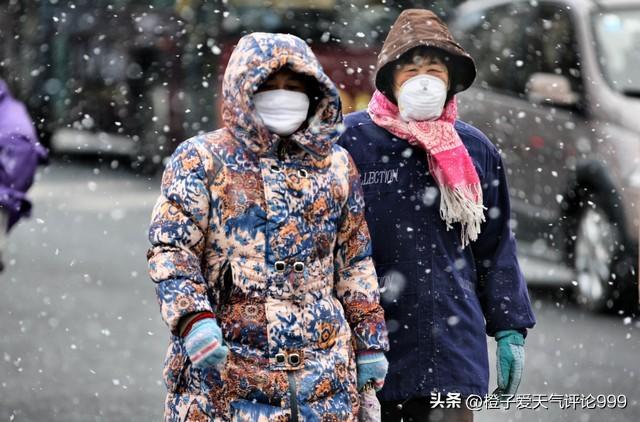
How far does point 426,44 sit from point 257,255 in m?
1.09

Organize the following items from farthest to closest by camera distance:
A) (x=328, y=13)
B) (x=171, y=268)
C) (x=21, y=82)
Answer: (x=21, y=82) < (x=328, y=13) < (x=171, y=268)

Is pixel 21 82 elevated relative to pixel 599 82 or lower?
lower

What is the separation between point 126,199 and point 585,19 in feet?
21.6

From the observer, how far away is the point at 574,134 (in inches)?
404

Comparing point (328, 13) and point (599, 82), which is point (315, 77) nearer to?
point (599, 82)

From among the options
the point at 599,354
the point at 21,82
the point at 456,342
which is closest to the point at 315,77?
the point at 456,342

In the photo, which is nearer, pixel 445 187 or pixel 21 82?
pixel 445 187

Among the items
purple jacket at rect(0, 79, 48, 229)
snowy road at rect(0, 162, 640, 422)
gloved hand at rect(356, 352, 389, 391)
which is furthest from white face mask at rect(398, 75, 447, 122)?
purple jacket at rect(0, 79, 48, 229)

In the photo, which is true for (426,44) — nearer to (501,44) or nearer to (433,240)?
(433,240)

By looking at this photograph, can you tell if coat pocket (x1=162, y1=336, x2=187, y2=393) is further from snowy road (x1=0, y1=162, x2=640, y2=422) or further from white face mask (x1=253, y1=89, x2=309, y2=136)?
snowy road (x1=0, y1=162, x2=640, y2=422)

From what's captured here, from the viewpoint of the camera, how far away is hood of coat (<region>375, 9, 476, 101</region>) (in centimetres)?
495

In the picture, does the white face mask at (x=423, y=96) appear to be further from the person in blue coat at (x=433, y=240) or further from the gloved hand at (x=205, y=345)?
the gloved hand at (x=205, y=345)

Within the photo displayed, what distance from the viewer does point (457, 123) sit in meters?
5.13

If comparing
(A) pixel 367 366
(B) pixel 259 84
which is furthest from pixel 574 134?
(B) pixel 259 84
